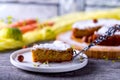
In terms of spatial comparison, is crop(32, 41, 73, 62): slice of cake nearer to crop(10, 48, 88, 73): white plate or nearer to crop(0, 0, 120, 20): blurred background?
crop(10, 48, 88, 73): white plate

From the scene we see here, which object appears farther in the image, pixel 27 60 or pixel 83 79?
pixel 27 60

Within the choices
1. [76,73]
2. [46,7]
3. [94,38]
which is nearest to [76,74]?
[76,73]

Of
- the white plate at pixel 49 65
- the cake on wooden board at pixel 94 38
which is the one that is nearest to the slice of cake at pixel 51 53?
the white plate at pixel 49 65

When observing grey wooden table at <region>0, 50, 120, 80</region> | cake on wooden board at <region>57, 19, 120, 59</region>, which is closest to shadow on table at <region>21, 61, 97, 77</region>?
grey wooden table at <region>0, 50, 120, 80</region>

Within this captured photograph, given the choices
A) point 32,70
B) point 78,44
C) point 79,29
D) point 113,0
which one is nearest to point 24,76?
point 32,70

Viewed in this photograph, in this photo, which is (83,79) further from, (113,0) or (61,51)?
(113,0)

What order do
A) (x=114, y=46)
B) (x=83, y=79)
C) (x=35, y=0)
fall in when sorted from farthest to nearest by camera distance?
(x=35, y=0) → (x=114, y=46) → (x=83, y=79)

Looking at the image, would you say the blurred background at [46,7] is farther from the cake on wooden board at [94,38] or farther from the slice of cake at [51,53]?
the slice of cake at [51,53]

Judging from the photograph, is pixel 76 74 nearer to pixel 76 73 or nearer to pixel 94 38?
pixel 76 73
